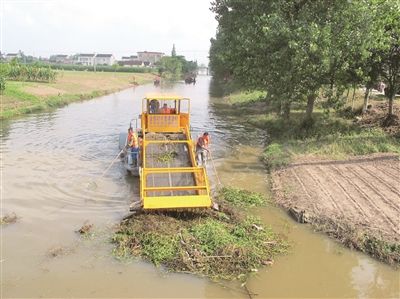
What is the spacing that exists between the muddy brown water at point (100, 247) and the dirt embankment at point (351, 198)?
1.51 ft

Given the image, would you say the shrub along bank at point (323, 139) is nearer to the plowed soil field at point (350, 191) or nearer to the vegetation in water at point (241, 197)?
the plowed soil field at point (350, 191)

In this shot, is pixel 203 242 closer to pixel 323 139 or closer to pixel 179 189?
pixel 179 189

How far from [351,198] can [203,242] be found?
580cm

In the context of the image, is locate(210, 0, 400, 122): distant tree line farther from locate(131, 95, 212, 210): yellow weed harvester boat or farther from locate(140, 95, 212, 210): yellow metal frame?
locate(140, 95, 212, 210): yellow metal frame

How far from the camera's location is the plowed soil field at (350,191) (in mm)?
11773

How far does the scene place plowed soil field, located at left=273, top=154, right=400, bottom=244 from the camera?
38.6 feet

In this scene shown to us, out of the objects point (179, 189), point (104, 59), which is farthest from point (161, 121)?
point (104, 59)

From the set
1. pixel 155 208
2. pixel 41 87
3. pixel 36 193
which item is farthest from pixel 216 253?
pixel 41 87

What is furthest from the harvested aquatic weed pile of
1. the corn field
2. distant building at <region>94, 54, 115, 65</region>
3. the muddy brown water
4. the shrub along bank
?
distant building at <region>94, 54, 115, 65</region>

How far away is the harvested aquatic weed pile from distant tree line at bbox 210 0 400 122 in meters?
11.0

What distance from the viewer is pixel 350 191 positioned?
14133 millimetres

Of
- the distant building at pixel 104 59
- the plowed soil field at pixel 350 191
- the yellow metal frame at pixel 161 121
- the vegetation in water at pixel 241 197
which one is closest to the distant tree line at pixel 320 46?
the plowed soil field at pixel 350 191

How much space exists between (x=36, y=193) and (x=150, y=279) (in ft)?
23.5

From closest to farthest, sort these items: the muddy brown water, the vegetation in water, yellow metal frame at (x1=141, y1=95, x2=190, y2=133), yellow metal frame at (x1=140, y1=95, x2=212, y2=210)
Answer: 1. the muddy brown water
2. yellow metal frame at (x1=140, y1=95, x2=212, y2=210)
3. the vegetation in water
4. yellow metal frame at (x1=141, y1=95, x2=190, y2=133)
